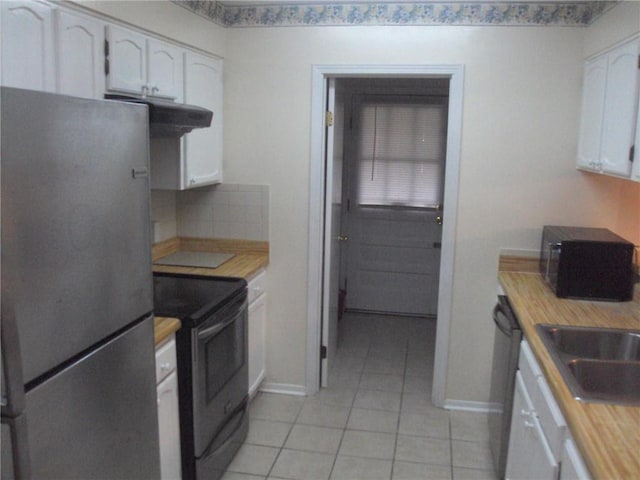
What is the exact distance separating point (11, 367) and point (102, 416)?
0.44 metres

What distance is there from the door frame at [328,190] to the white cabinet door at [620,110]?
0.80m

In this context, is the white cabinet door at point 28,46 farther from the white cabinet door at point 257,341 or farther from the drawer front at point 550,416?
the drawer front at point 550,416

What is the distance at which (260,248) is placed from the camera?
3562mm

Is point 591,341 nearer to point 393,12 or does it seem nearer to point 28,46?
point 393,12

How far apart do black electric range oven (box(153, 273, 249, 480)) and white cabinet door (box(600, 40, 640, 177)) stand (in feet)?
6.04

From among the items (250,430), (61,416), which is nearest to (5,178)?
(61,416)

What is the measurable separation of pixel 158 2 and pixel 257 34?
33.4 inches

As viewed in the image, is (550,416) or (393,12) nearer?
(550,416)

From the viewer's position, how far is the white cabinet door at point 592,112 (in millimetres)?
2748

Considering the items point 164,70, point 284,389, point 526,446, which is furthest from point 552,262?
point 164,70

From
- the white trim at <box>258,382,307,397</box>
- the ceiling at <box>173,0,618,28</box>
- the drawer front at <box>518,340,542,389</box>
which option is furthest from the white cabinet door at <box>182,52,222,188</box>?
the drawer front at <box>518,340,542,389</box>

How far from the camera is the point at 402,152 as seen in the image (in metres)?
4.96

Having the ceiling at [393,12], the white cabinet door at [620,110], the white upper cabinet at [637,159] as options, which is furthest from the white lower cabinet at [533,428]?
the ceiling at [393,12]

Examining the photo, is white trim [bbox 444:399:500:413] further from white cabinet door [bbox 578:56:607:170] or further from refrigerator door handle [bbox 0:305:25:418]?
refrigerator door handle [bbox 0:305:25:418]
